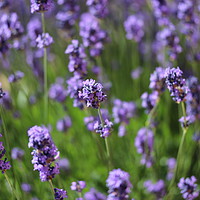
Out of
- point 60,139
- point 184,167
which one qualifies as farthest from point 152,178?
point 60,139

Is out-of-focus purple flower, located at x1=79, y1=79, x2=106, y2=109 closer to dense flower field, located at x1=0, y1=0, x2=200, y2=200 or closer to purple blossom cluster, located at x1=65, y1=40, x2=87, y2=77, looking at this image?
dense flower field, located at x1=0, y1=0, x2=200, y2=200

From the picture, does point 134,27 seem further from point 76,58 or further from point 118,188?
point 118,188

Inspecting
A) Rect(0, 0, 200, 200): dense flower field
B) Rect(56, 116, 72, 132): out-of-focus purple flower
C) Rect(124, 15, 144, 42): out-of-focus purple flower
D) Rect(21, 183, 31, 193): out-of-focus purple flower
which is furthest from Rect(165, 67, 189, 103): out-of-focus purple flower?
Rect(124, 15, 144, 42): out-of-focus purple flower

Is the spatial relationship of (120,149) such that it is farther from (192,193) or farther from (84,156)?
(192,193)

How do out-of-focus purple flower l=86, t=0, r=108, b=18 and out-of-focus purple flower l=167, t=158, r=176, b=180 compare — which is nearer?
out-of-focus purple flower l=86, t=0, r=108, b=18

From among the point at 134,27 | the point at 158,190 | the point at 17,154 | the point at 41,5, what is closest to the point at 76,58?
the point at 41,5

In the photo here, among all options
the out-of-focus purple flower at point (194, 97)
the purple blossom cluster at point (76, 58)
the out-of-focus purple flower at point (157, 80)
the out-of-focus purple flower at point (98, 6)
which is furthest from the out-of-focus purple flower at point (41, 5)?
the out-of-focus purple flower at point (194, 97)

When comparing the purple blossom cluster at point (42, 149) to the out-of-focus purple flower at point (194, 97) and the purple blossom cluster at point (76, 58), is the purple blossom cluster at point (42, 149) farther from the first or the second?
the out-of-focus purple flower at point (194, 97)

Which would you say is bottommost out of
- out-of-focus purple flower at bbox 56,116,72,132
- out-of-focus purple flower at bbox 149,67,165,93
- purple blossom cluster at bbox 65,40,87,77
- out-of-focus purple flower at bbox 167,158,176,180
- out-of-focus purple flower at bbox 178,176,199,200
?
out-of-focus purple flower at bbox 178,176,199,200
